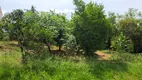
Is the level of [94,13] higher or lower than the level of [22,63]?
higher

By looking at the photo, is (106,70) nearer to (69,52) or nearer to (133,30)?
(69,52)

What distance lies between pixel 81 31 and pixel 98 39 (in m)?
1.25

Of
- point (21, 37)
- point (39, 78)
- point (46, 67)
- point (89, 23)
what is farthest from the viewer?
point (89, 23)

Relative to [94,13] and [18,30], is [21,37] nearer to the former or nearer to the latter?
[18,30]

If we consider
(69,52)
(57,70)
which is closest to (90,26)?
(69,52)

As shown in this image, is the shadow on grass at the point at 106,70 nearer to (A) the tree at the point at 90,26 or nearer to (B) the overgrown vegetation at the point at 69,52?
(B) the overgrown vegetation at the point at 69,52

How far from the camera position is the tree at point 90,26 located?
47.3 ft

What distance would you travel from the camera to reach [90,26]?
1440 cm

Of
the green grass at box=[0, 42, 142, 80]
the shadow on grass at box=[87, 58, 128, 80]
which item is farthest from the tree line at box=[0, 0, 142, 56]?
the shadow on grass at box=[87, 58, 128, 80]

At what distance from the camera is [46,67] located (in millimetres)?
9891

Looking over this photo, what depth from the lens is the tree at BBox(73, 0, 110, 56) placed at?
14406 mm

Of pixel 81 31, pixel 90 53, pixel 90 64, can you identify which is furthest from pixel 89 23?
pixel 90 64

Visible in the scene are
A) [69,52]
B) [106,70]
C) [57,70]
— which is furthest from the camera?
[69,52]

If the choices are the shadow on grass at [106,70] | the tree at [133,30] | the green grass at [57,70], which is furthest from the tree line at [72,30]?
the tree at [133,30]
